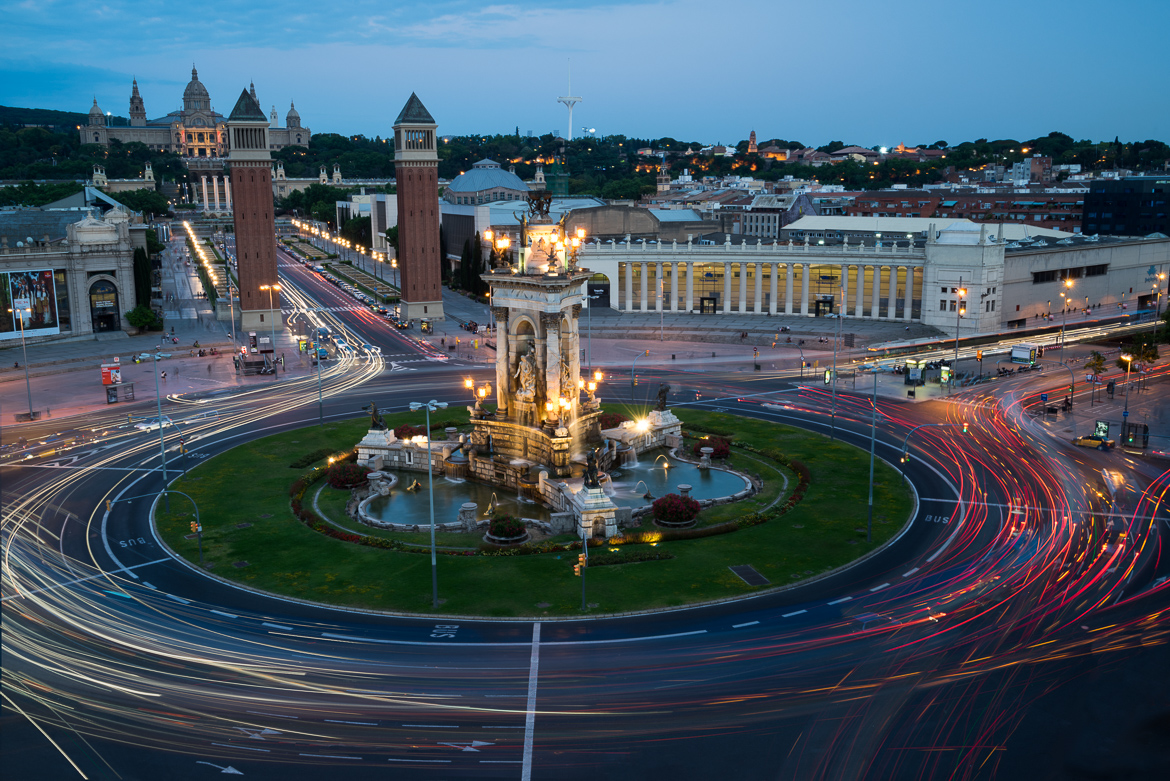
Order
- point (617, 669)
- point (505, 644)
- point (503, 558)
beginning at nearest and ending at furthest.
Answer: point (617, 669) < point (505, 644) < point (503, 558)

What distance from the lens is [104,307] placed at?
127688 mm

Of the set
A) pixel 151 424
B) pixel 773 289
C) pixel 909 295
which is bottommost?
pixel 151 424

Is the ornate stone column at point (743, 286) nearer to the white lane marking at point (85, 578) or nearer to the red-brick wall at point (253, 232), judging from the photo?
the red-brick wall at point (253, 232)

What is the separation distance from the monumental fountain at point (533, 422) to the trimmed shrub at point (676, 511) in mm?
2490

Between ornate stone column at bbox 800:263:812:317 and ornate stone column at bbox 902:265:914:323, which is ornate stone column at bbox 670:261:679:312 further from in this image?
ornate stone column at bbox 902:265:914:323

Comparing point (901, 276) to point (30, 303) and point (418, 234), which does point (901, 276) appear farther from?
point (30, 303)

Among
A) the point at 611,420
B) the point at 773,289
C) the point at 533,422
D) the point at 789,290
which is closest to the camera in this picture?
the point at 533,422

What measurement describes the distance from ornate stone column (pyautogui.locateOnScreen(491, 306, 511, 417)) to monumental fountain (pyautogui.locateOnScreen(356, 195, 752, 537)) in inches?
2.9

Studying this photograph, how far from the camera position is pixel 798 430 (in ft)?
256

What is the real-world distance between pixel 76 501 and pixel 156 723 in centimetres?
3181

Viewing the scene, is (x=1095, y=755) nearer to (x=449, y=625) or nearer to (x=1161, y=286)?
(x=449, y=625)

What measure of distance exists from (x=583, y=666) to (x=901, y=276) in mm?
113683

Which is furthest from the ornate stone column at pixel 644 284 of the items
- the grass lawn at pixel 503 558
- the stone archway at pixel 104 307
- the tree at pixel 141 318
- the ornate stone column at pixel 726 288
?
the grass lawn at pixel 503 558

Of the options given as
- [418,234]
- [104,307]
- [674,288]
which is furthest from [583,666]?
[104,307]
